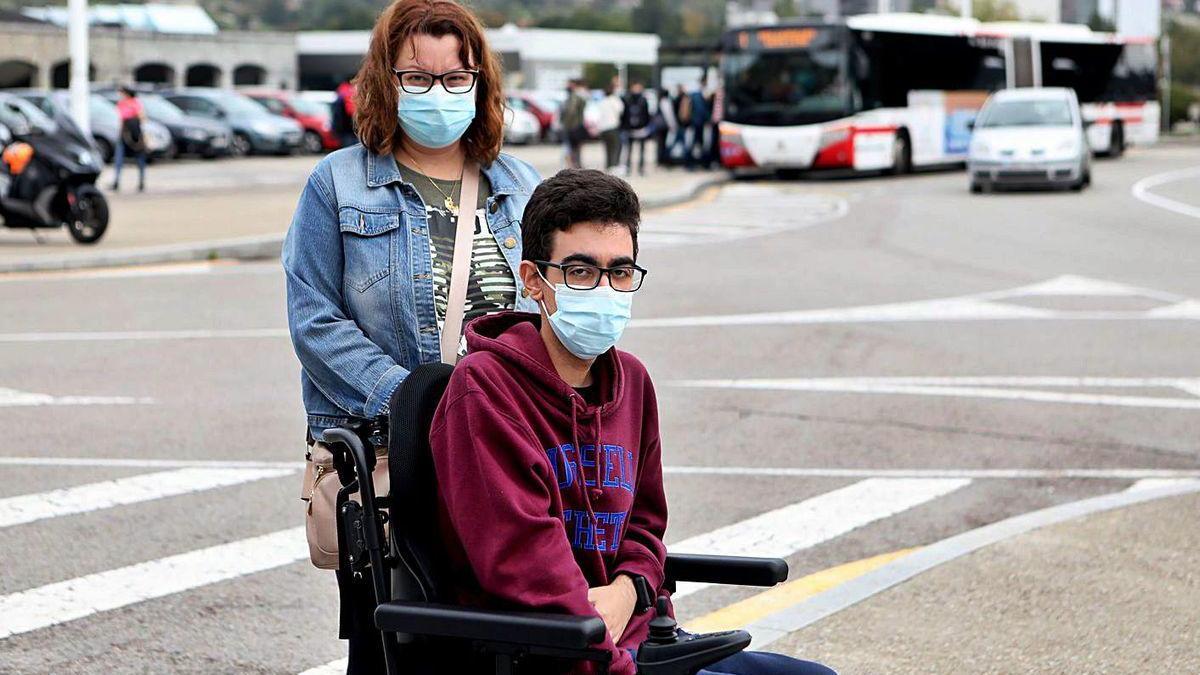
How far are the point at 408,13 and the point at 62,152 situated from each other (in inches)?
608

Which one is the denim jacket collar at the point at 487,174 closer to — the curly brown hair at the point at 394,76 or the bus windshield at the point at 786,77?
the curly brown hair at the point at 394,76

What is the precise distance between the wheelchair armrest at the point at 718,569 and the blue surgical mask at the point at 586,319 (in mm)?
520

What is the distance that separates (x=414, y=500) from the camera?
325 cm

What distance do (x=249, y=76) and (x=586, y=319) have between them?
79470mm

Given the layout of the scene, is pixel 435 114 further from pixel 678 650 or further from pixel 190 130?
pixel 190 130

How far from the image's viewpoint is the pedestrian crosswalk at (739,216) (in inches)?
858

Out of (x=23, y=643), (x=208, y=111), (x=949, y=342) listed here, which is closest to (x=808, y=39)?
(x=208, y=111)

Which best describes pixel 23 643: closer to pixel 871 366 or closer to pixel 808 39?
pixel 871 366

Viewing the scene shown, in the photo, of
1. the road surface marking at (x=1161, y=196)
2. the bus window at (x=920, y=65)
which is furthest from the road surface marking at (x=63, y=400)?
the bus window at (x=920, y=65)

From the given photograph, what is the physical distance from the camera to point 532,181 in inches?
159

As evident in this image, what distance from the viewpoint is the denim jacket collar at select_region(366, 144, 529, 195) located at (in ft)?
12.5

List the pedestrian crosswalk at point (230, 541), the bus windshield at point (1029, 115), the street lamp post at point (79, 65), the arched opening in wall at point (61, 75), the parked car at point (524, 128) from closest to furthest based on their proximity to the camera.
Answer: the pedestrian crosswalk at point (230, 541) < the street lamp post at point (79, 65) < the bus windshield at point (1029, 115) < the parked car at point (524, 128) < the arched opening in wall at point (61, 75)

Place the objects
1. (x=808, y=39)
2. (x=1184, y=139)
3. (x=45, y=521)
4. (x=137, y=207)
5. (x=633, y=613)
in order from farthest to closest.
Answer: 1. (x=1184, y=139)
2. (x=808, y=39)
3. (x=137, y=207)
4. (x=45, y=521)
5. (x=633, y=613)

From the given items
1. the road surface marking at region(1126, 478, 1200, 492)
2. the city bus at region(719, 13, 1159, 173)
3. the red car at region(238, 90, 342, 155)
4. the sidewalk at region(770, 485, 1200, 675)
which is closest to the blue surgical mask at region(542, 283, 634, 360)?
the sidewalk at region(770, 485, 1200, 675)
